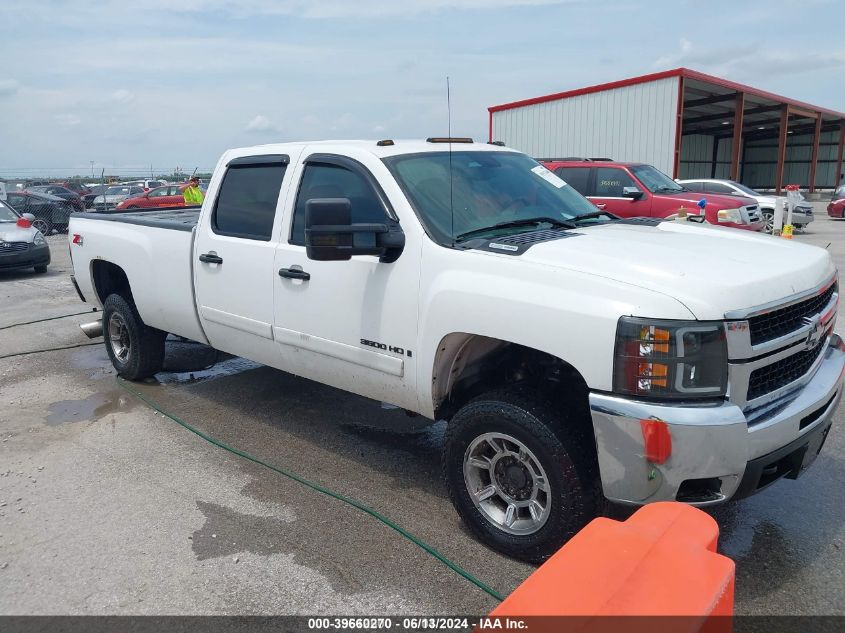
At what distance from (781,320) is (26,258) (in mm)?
13680

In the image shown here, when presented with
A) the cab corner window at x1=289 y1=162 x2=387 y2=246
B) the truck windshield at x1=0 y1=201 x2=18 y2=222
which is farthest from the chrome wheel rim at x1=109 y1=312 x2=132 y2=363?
the truck windshield at x1=0 y1=201 x2=18 y2=222

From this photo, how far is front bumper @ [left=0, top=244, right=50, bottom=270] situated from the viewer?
42.7 ft

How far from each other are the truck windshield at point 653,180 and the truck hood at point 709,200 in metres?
0.28

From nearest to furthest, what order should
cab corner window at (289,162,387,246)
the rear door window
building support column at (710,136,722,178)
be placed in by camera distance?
1. cab corner window at (289,162,387,246)
2. the rear door window
3. building support column at (710,136,722,178)

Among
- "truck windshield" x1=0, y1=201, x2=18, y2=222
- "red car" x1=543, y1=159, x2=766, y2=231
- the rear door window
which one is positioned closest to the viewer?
"red car" x1=543, y1=159, x2=766, y2=231

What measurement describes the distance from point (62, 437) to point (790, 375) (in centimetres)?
466

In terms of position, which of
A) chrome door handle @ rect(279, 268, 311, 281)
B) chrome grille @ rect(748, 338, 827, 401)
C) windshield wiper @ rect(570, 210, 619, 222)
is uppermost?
windshield wiper @ rect(570, 210, 619, 222)

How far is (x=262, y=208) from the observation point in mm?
4570

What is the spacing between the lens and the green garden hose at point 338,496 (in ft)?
10.4

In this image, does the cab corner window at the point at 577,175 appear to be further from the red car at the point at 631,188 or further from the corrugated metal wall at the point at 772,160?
the corrugated metal wall at the point at 772,160

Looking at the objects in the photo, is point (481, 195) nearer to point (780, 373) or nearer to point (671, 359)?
point (671, 359)

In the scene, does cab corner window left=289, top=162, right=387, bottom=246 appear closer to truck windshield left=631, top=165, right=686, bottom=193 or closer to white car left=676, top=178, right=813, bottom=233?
truck windshield left=631, top=165, right=686, bottom=193

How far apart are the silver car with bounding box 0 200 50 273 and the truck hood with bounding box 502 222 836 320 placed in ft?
41.3

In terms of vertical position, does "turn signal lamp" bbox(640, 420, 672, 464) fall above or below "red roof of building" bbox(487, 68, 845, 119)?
below
